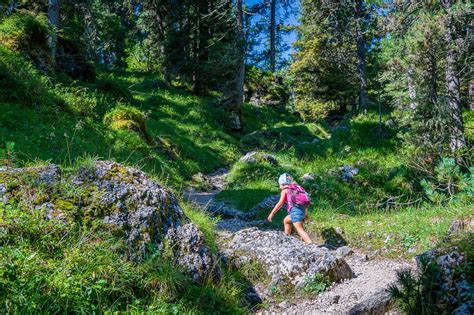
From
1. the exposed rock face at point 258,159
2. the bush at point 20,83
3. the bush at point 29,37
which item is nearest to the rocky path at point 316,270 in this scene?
the bush at point 20,83

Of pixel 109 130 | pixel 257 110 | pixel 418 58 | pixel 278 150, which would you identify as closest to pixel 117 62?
pixel 257 110

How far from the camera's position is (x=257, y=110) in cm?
2625

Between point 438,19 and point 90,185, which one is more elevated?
point 438,19

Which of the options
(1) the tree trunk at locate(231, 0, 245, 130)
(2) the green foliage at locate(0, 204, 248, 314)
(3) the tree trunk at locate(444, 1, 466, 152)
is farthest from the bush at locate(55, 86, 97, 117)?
(3) the tree trunk at locate(444, 1, 466, 152)

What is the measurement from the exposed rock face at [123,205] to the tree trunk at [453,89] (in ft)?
25.6

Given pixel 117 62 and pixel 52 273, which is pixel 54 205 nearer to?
pixel 52 273

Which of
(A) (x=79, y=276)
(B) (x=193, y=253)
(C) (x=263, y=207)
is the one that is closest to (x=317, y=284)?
(B) (x=193, y=253)

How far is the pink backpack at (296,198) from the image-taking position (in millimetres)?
6528

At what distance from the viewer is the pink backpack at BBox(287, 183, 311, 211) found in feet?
21.4

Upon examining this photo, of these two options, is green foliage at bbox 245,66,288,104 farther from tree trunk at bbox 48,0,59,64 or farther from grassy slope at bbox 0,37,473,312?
tree trunk at bbox 48,0,59,64

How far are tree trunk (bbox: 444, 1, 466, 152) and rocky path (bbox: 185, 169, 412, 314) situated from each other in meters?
5.24

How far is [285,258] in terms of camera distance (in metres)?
4.98

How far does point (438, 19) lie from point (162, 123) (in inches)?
466

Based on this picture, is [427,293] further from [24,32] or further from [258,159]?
[24,32]
